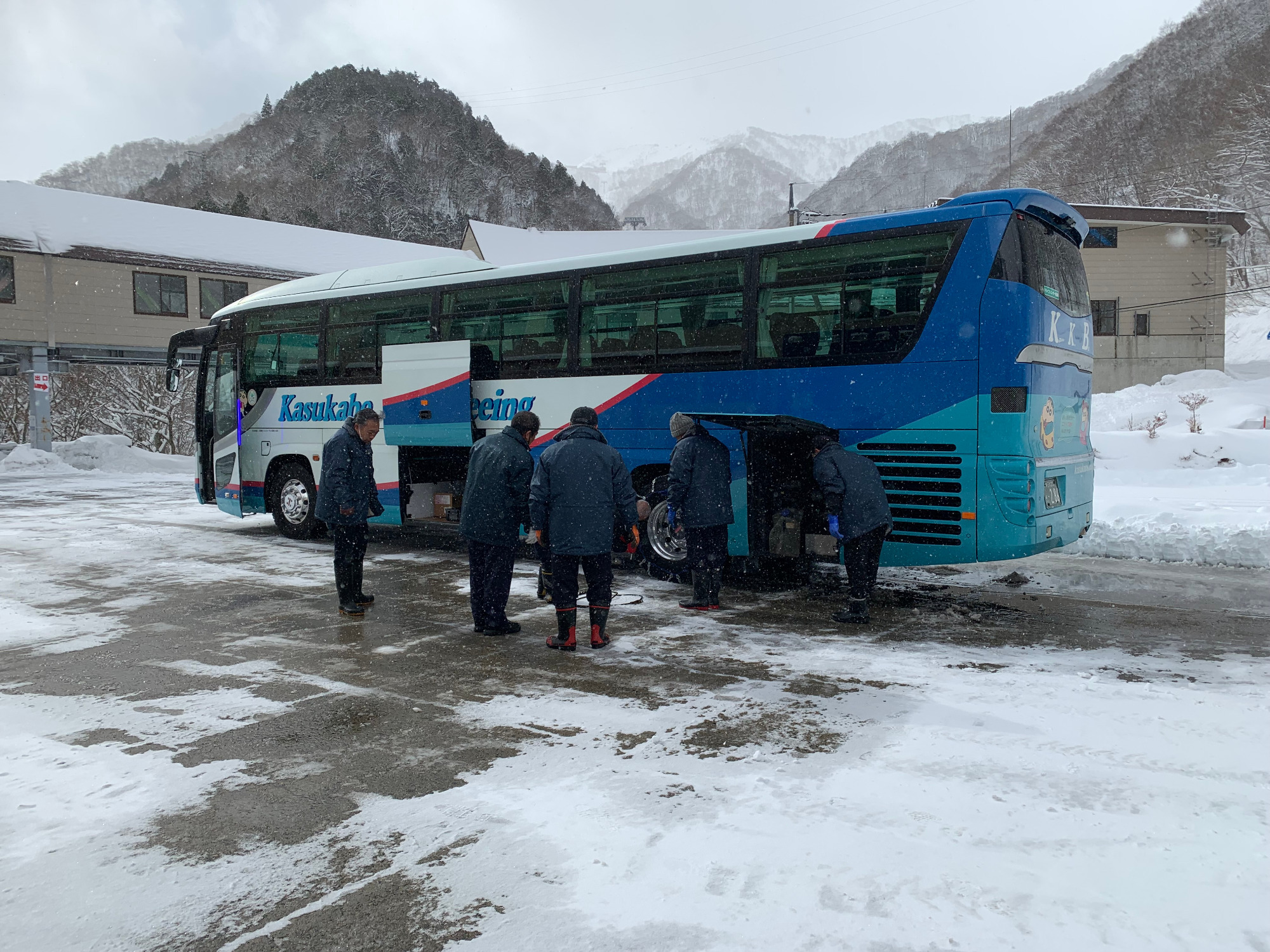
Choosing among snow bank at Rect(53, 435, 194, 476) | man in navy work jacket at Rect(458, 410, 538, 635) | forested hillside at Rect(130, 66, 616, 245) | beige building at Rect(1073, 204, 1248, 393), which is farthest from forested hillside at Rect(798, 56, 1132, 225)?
man in navy work jacket at Rect(458, 410, 538, 635)

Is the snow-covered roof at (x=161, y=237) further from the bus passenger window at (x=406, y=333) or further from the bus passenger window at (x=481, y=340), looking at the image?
the bus passenger window at (x=481, y=340)

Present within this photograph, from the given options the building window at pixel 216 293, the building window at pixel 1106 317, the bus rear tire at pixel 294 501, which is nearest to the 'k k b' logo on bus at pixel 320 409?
the bus rear tire at pixel 294 501

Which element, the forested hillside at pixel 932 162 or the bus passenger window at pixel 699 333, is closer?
the bus passenger window at pixel 699 333

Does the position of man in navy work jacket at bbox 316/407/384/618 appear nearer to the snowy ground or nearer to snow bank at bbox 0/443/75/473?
the snowy ground

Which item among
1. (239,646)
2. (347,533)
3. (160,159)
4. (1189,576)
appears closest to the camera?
(239,646)

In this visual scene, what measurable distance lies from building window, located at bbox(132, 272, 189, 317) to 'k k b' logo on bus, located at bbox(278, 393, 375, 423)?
2399cm

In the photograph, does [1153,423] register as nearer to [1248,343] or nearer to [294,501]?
[294,501]

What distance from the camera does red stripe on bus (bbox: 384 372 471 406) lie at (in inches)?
420

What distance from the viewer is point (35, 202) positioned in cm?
3253

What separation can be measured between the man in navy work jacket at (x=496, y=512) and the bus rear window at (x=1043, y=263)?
3984mm

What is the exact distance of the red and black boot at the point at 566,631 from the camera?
253 inches

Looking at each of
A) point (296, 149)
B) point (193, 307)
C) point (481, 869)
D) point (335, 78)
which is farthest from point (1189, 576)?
point (335, 78)

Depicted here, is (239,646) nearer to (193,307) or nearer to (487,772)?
(487,772)

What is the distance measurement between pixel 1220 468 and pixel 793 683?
1403 centimetres
